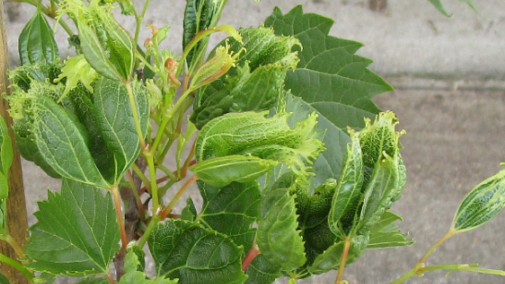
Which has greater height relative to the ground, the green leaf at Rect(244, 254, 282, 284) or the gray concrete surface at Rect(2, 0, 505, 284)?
the green leaf at Rect(244, 254, 282, 284)

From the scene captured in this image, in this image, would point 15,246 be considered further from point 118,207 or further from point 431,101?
point 431,101

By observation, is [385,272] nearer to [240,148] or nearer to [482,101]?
[482,101]

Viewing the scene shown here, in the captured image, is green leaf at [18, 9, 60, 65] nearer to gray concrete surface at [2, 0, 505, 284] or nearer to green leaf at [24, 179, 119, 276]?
green leaf at [24, 179, 119, 276]

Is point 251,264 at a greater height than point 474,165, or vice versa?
point 251,264

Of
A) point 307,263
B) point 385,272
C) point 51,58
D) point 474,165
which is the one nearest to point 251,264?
point 307,263

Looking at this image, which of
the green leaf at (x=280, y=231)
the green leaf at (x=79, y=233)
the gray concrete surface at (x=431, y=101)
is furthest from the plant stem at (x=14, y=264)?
the gray concrete surface at (x=431, y=101)

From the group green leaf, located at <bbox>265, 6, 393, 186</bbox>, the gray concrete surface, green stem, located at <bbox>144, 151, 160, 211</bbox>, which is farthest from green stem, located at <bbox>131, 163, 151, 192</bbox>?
the gray concrete surface

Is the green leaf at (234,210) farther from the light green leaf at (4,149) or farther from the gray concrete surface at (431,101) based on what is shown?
the gray concrete surface at (431,101)
